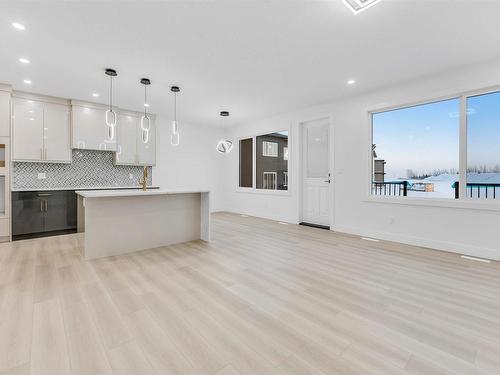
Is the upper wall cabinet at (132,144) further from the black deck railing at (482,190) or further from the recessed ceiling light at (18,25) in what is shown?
the black deck railing at (482,190)

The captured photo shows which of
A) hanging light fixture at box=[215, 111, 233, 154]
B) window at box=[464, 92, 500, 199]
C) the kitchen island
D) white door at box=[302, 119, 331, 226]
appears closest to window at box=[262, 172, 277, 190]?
white door at box=[302, 119, 331, 226]

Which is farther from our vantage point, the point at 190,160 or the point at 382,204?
the point at 190,160

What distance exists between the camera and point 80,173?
17.5 feet

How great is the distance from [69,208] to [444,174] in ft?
22.7

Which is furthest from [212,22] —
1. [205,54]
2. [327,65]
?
[327,65]

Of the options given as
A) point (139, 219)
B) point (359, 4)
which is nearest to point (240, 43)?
point (359, 4)

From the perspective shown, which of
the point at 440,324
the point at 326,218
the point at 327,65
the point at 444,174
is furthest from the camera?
the point at 326,218

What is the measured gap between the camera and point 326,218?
5410 millimetres

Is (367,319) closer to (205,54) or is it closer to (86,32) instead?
(205,54)

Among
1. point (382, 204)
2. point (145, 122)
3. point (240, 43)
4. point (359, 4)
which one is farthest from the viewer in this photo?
point (382, 204)

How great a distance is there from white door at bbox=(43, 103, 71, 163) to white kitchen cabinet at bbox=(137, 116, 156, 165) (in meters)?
1.39

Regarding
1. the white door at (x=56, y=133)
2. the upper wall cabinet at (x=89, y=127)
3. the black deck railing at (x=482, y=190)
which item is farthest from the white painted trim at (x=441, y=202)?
the white door at (x=56, y=133)

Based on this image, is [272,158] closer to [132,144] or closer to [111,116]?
[132,144]

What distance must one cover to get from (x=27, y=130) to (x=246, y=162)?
16.7 feet
